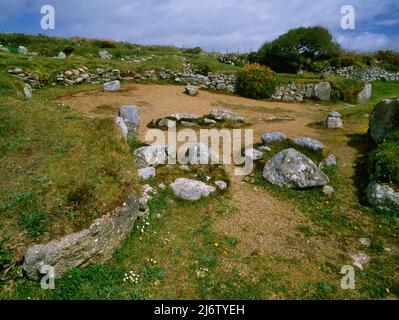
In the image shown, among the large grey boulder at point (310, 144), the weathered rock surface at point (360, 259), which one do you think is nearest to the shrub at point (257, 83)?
the large grey boulder at point (310, 144)

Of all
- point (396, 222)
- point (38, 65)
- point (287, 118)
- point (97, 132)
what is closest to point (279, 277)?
point (396, 222)

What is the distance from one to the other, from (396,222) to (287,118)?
10.8 m

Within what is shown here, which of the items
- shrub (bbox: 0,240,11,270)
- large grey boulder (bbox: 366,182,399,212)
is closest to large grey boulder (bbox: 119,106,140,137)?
shrub (bbox: 0,240,11,270)

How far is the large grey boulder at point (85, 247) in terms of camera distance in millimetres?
5410

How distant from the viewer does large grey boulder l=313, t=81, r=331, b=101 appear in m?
24.8

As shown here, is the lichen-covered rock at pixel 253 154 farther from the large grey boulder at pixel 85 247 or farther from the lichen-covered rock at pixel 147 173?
the large grey boulder at pixel 85 247

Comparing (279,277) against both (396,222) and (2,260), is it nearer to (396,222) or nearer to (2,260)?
(396,222)

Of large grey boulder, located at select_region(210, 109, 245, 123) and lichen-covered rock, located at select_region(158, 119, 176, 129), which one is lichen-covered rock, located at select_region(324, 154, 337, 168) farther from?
lichen-covered rock, located at select_region(158, 119, 176, 129)

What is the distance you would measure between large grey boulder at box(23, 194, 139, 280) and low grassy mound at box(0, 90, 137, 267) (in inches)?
6.9

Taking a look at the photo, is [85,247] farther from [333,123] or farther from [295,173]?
[333,123]

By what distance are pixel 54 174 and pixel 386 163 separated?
9.62 meters

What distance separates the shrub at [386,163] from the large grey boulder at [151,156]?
275 inches

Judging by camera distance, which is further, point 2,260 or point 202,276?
point 202,276

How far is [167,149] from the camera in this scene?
440 inches
